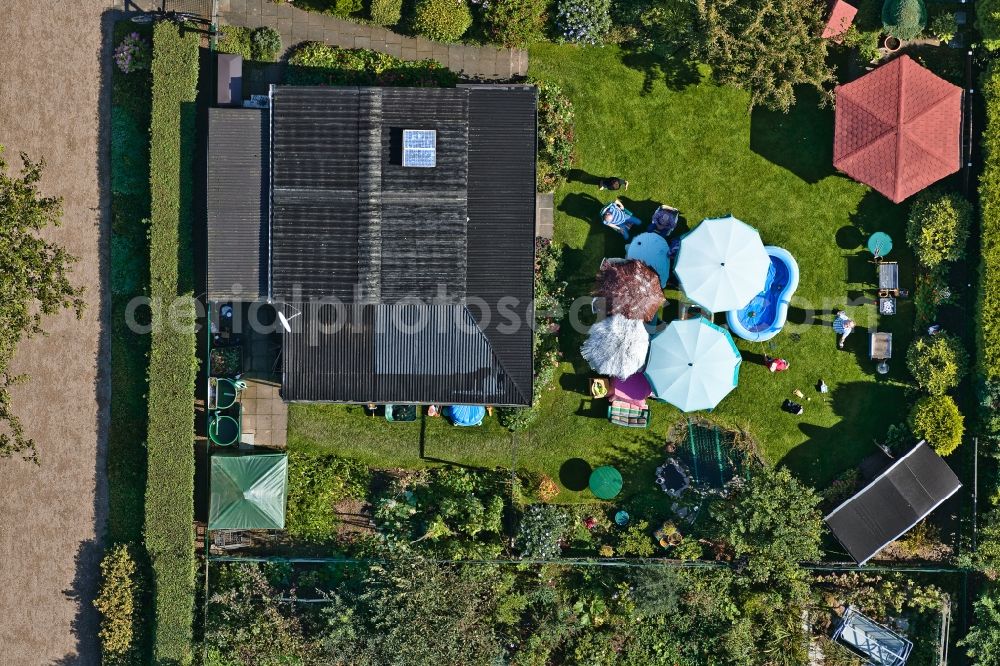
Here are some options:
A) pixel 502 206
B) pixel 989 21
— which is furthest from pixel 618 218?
pixel 989 21

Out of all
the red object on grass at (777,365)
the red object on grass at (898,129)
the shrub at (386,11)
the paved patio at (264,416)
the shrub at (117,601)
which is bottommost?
the shrub at (117,601)

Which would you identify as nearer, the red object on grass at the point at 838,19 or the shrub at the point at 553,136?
the red object on grass at the point at 838,19

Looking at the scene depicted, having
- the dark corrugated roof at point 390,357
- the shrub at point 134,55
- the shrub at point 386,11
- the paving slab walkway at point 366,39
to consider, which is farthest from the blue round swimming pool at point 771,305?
the shrub at point 134,55

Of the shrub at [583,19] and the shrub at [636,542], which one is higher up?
the shrub at [583,19]

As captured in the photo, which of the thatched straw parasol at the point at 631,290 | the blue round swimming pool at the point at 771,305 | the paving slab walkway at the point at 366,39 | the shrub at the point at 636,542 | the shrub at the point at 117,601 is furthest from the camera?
the paving slab walkway at the point at 366,39

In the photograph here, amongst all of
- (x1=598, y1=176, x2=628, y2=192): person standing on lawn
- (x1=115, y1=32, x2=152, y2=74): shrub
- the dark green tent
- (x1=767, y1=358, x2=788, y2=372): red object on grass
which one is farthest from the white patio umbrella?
(x1=115, y1=32, x2=152, y2=74): shrub

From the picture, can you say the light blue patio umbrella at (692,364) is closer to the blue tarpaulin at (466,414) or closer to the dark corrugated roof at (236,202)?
the blue tarpaulin at (466,414)

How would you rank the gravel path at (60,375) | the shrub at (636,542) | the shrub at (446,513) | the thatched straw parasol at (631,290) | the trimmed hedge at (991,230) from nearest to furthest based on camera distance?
the thatched straw parasol at (631,290)
the trimmed hedge at (991,230)
the shrub at (446,513)
the shrub at (636,542)
the gravel path at (60,375)

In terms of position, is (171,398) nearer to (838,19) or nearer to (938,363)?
A: (838,19)
